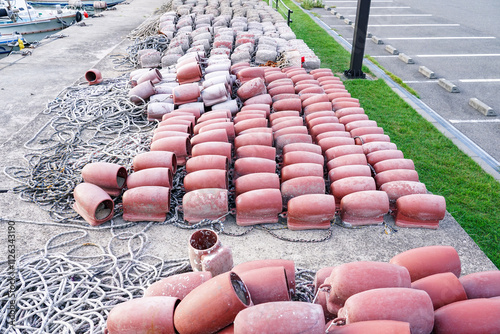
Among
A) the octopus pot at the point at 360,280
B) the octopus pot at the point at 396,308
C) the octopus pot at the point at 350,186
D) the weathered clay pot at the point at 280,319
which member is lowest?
the octopus pot at the point at 350,186

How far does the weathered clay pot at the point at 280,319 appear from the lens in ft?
6.62

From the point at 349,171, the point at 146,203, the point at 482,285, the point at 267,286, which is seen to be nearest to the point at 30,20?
the point at 146,203

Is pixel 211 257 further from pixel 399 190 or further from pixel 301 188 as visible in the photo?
pixel 399 190

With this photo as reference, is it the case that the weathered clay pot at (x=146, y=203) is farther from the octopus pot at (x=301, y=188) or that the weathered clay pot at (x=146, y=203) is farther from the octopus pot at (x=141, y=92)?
the octopus pot at (x=141, y=92)

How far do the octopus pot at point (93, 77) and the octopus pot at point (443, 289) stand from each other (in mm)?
7106

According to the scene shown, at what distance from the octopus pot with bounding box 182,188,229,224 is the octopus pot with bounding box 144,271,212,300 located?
48.1 inches

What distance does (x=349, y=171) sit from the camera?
14.3ft

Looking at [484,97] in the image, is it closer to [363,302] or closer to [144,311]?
[363,302]

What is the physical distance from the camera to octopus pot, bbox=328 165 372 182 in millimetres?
4332

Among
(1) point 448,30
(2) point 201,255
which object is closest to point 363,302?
(2) point 201,255

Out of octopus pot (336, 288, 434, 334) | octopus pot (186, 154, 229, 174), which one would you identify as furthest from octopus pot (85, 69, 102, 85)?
octopus pot (336, 288, 434, 334)

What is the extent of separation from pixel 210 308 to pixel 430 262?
5.84ft

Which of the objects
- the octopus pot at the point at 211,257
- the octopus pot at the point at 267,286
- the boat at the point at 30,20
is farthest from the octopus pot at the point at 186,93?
the boat at the point at 30,20

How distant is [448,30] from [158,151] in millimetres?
13858
